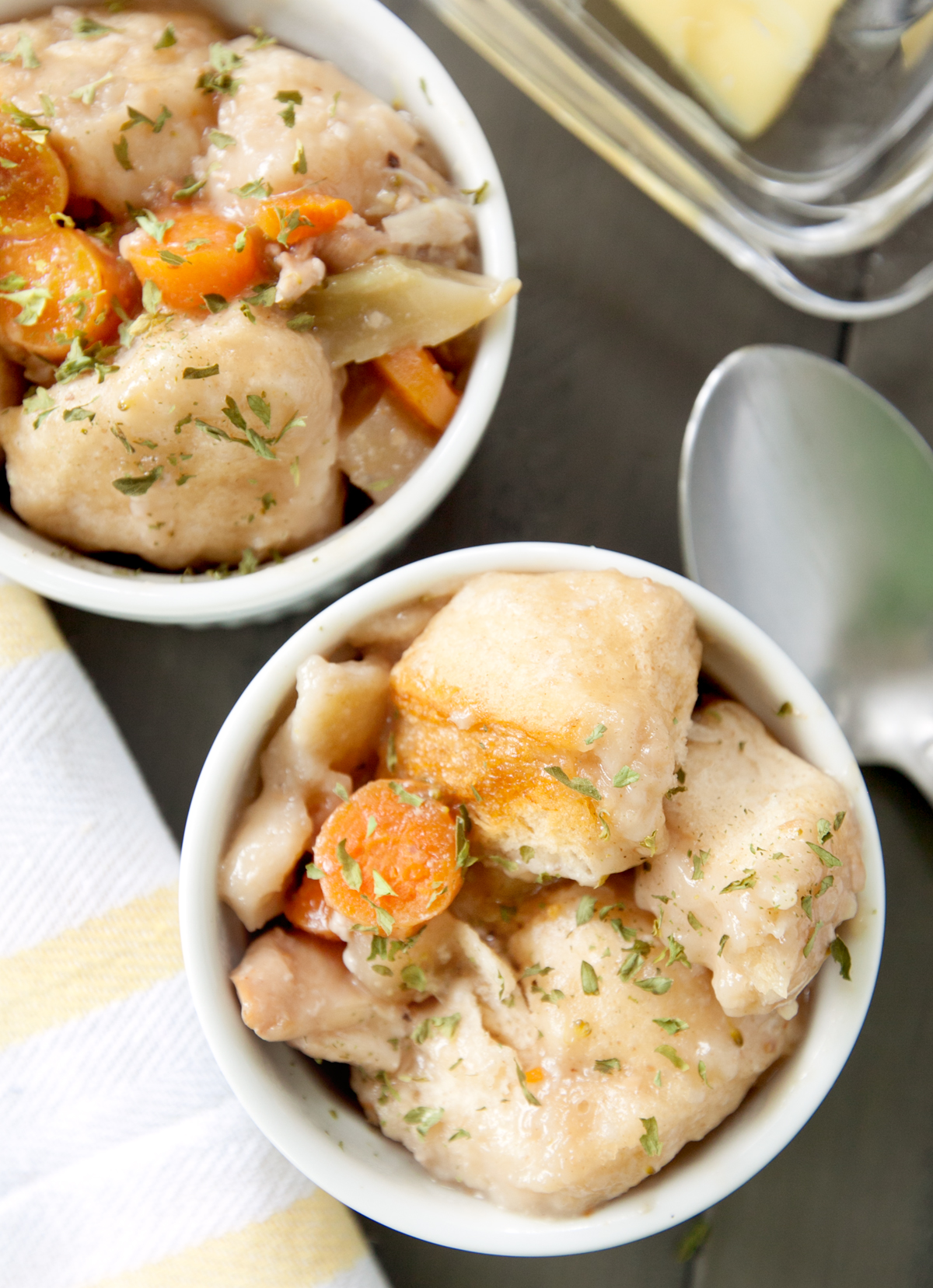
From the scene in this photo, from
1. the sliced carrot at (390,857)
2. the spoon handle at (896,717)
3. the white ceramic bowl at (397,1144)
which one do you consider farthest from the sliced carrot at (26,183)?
the spoon handle at (896,717)

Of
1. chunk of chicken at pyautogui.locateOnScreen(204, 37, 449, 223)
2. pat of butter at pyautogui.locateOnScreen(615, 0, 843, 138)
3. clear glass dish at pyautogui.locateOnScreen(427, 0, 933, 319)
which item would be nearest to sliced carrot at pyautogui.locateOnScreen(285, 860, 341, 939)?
chunk of chicken at pyautogui.locateOnScreen(204, 37, 449, 223)

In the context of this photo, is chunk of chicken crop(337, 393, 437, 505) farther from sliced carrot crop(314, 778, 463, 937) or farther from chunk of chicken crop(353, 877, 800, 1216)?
chunk of chicken crop(353, 877, 800, 1216)

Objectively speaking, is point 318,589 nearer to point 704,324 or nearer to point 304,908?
point 304,908

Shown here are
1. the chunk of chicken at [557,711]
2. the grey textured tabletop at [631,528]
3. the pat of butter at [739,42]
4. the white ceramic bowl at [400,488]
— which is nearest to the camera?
the chunk of chicken at [557,711]

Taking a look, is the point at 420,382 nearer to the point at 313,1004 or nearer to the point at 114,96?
the point at 114,96

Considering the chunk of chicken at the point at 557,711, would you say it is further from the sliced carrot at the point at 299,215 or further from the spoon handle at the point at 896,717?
the spoon handle at the point at 896,717
